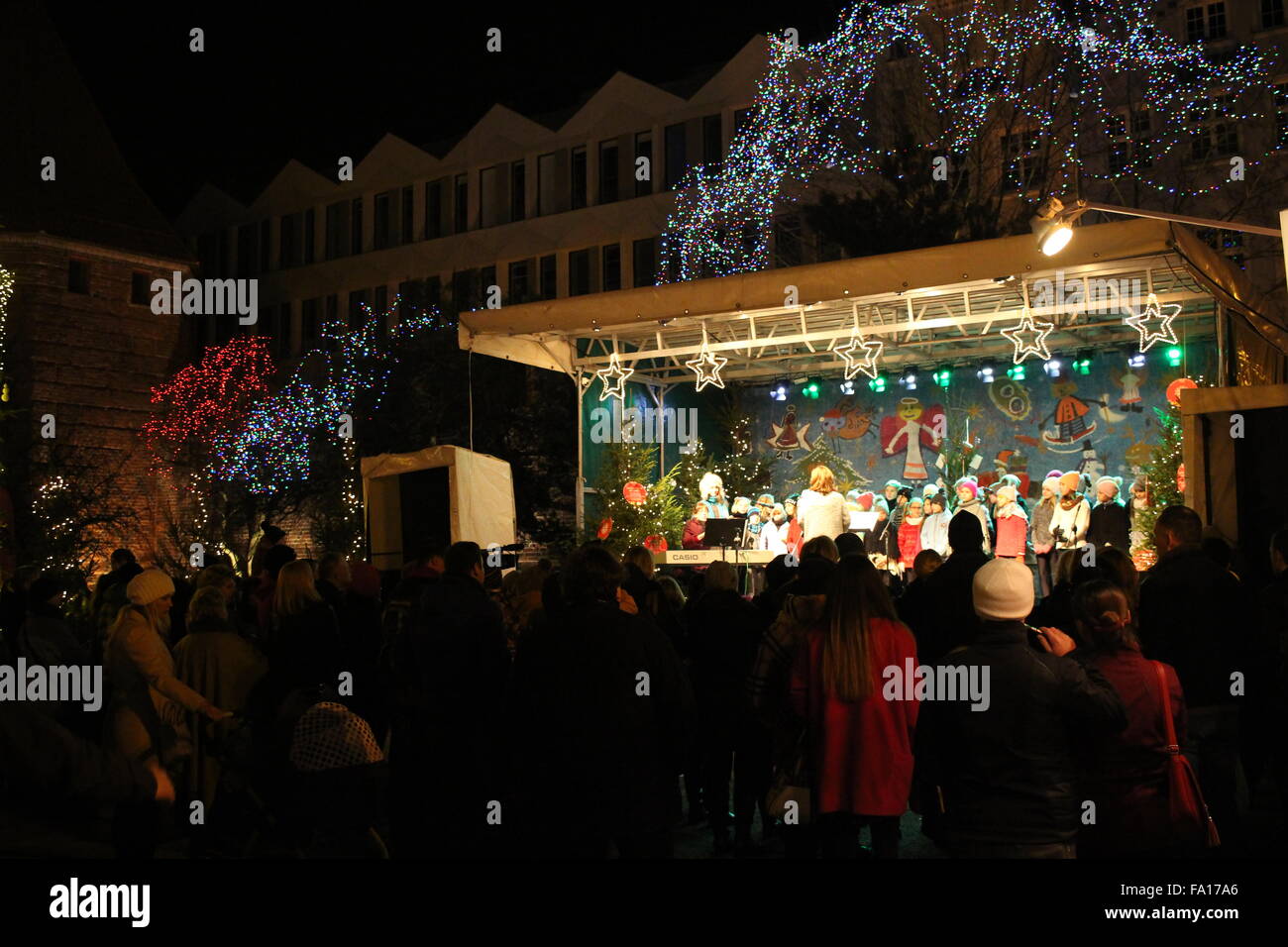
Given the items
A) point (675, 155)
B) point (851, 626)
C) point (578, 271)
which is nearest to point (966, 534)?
point (851, 626)

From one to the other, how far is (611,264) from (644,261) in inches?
47.4

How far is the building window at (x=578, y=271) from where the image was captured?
34125 mm

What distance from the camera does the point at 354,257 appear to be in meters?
38.8

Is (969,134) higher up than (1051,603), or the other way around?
(969,134)

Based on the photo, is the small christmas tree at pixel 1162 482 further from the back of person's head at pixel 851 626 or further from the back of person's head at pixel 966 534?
the back of person's head at pixel 851 626

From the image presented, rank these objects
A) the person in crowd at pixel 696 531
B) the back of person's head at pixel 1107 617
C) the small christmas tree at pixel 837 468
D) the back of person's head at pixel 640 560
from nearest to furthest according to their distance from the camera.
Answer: the back of person's head at pixel 1107 617, the back of person's head at pixel 640 560, the person in crowd at pixel 696 531, the small christmas tree at pixel 837 468

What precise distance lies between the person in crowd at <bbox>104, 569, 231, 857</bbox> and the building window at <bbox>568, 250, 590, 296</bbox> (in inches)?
1109

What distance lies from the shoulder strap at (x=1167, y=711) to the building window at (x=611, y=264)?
98.5 feet

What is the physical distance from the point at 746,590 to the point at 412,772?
13183 mm

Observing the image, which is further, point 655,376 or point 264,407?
point 264,407

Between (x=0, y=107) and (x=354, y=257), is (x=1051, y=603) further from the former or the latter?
(x=0, y=107)

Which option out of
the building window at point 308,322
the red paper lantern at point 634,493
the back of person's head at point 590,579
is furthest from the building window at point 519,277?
the back of person's head at point 590,579

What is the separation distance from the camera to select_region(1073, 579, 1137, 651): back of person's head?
4.24 metres

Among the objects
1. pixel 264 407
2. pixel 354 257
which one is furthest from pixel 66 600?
pixel 354 257
